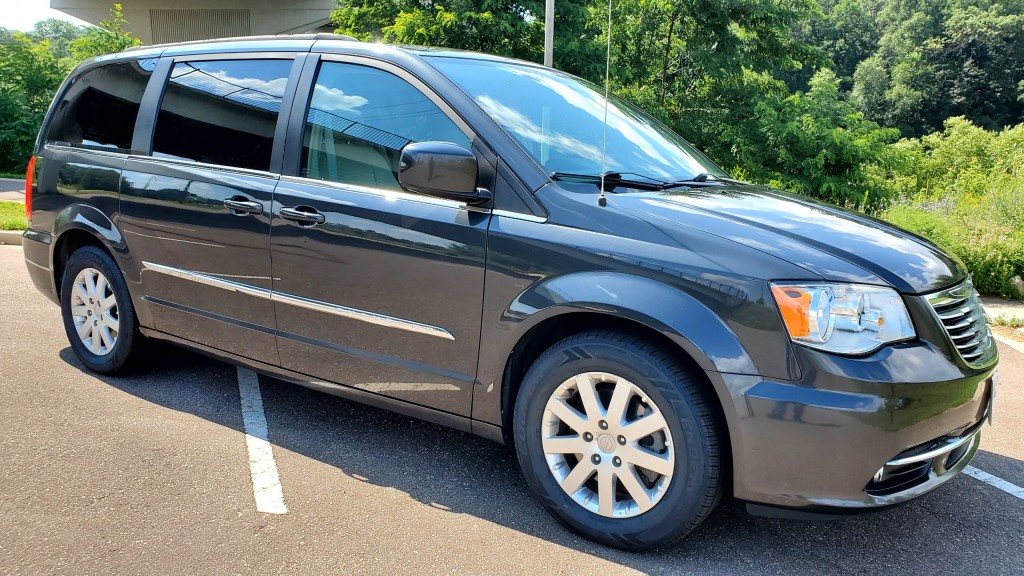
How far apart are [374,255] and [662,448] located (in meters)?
1.36

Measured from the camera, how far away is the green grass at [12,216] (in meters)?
9.58

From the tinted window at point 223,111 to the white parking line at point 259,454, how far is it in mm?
1263

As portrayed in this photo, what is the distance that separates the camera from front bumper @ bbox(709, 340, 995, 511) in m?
2.35

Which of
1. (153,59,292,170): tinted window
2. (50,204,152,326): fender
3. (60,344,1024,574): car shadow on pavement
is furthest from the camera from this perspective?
(50,204,152,326): fender

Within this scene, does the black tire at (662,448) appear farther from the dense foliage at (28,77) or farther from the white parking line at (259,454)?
the dense foliage at (28,77)

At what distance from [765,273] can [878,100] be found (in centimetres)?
7088

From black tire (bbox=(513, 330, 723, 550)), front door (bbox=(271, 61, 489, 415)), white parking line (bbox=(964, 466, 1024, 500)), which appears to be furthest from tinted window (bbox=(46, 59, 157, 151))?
white parking line (bbox=(964, 466, 1024, 500))

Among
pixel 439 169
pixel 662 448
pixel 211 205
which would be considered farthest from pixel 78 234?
Answer: pixel 662 448

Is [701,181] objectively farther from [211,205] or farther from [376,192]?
[211,205]

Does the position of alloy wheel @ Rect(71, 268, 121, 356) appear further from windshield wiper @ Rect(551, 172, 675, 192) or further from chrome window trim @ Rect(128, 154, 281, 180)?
windshield wiper @ Rect(551, 172, 675, 192)

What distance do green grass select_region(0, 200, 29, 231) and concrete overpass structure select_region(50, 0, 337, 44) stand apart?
2310 cm

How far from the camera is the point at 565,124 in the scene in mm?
3350

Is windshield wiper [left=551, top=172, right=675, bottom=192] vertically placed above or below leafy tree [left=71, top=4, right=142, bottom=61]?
below

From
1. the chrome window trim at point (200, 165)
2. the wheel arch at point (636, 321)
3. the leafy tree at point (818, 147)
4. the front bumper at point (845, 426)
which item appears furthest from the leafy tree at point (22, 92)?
the front bumper at point (845, 426)
